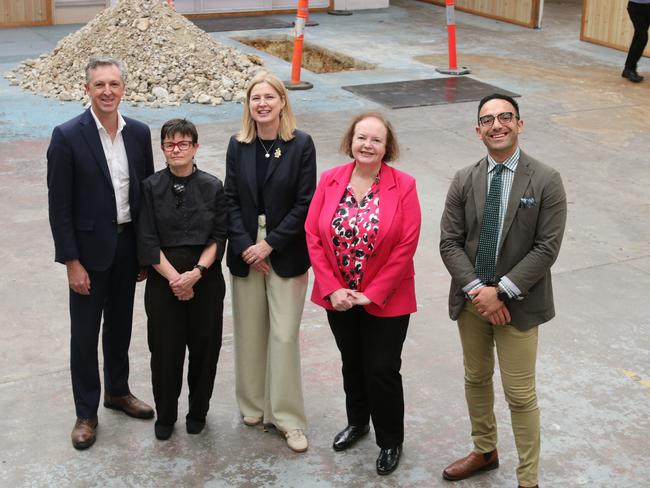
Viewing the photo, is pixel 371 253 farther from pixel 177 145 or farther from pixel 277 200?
pixel 177 145

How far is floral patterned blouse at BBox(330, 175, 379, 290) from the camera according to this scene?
4598 mm

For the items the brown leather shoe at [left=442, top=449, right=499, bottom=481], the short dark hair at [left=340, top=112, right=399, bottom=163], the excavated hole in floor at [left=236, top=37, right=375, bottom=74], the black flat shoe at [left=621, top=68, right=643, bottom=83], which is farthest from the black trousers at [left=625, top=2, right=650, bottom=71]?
the brown leather shoe at [left=442, top=449, right=499, bottom=481]

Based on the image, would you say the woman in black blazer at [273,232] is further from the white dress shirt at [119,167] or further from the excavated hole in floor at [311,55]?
the excavated hole in floor at [311,55]

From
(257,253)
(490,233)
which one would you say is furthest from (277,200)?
(490,233)

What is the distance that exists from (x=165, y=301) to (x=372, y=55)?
11297mm

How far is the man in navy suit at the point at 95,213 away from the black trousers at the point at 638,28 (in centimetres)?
1029

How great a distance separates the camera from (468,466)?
15.6 ft

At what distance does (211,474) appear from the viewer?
15.8 ft

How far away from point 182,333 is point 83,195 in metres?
0.84

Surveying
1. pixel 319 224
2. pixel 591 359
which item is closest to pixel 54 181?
pixel 319 224

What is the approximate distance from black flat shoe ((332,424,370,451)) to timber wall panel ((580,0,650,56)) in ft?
39.6

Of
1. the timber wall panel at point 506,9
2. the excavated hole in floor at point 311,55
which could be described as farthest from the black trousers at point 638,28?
the timber wall panel at point 506,9

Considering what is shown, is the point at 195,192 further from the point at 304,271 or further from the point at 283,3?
the point at 283,3

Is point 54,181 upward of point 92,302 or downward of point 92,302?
upward
